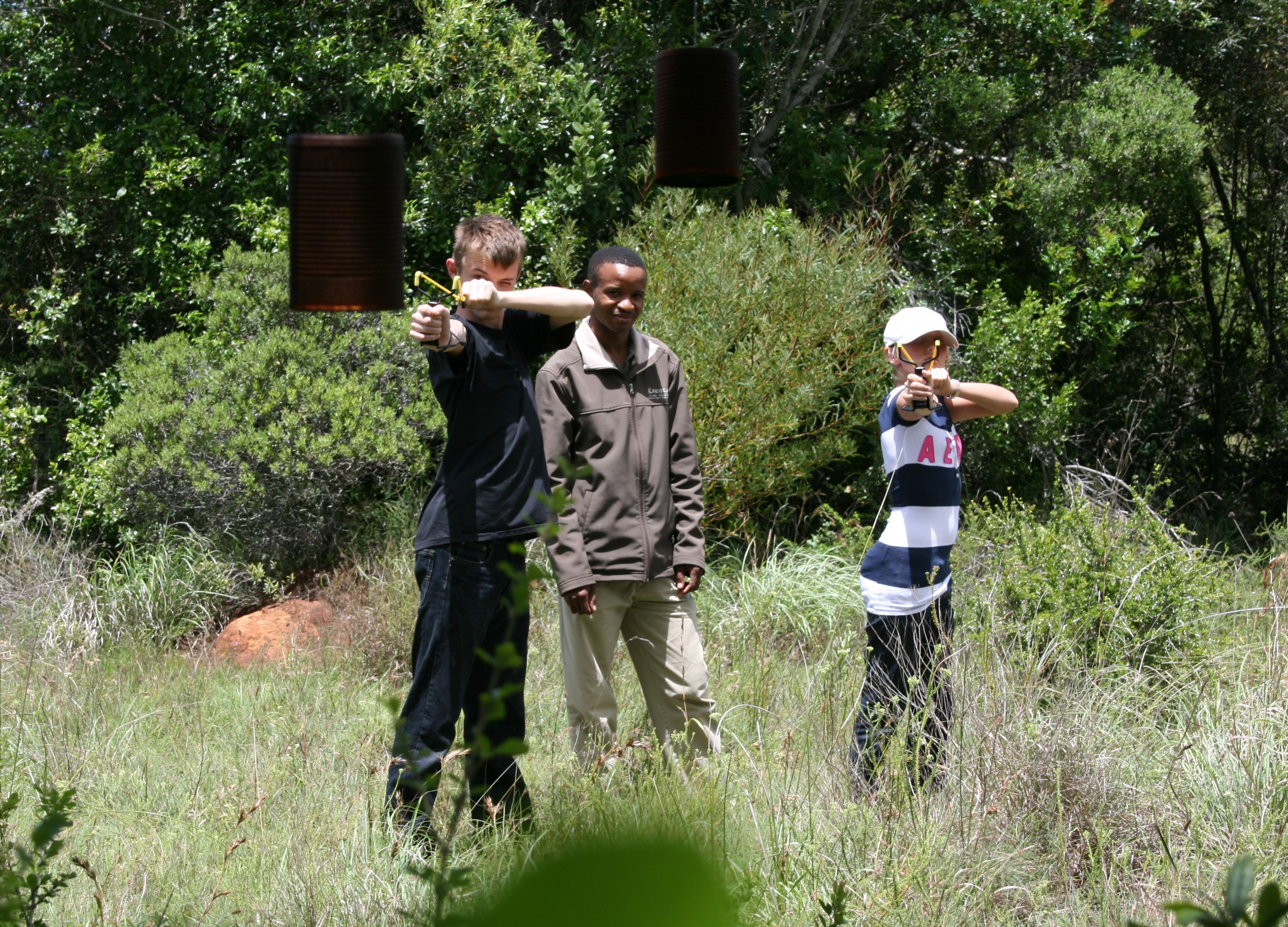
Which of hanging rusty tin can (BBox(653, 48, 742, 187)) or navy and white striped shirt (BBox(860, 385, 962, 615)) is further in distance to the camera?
navy and white striped shirt (BBox(860, 385, 962, 615))

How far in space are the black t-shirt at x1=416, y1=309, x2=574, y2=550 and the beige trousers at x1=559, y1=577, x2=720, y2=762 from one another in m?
0.47

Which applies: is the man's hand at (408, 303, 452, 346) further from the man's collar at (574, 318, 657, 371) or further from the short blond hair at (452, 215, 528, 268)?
the man's collar at (574, 318, 657, 371)

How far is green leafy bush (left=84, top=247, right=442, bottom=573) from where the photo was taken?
6.87 m

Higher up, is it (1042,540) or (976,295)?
(976,295)

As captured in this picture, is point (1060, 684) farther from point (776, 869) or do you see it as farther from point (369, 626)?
point (369, 626)

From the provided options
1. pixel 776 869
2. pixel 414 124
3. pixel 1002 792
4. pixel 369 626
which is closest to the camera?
pixel 776 869

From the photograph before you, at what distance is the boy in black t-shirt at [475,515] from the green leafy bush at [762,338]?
3229 millimetres

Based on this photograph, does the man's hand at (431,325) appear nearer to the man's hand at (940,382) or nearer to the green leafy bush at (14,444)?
the man's hand at (940,382)

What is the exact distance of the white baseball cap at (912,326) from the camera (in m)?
3.78

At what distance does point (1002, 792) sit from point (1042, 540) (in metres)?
2.22

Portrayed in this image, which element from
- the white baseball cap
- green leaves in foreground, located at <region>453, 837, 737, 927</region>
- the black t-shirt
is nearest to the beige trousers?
the black t-shirt

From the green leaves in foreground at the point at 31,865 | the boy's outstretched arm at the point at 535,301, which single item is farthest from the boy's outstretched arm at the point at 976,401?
the green leaves in foreground at the point at 31,865

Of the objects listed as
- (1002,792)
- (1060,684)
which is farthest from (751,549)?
(1002,792)

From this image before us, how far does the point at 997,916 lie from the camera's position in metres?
2.86
